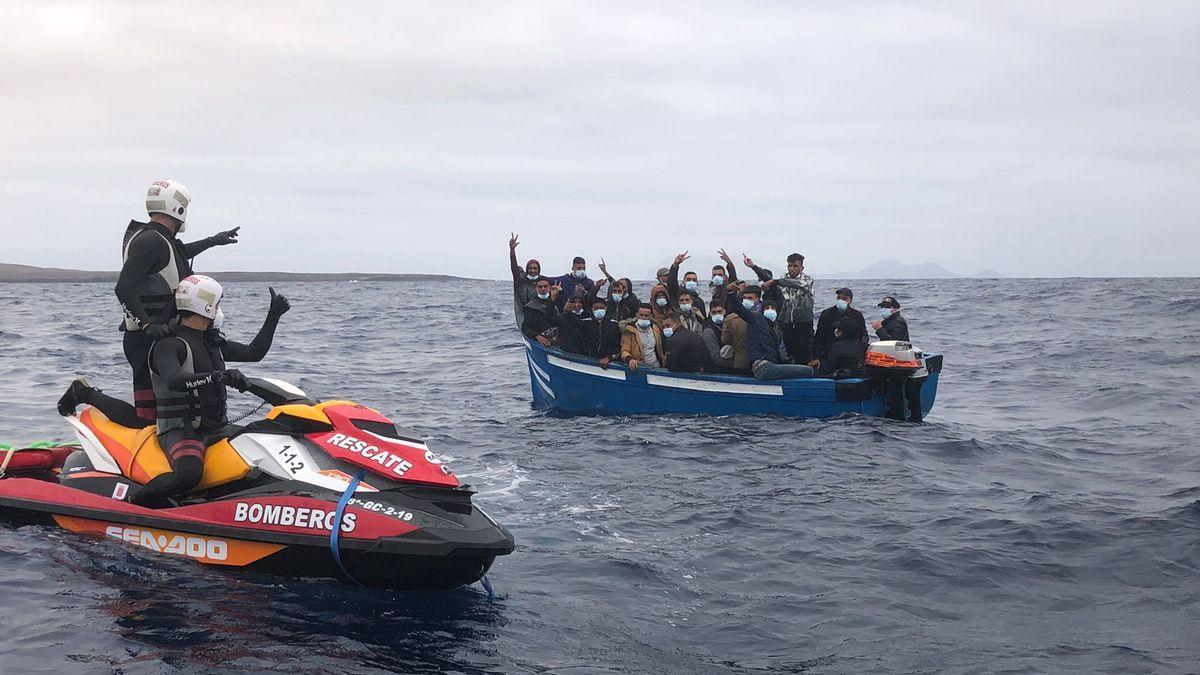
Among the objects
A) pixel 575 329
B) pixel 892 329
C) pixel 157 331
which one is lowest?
pixel 575 329

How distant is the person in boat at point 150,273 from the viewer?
25.3ft

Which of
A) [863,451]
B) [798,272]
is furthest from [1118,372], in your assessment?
[863,451]

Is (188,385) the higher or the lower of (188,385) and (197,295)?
the lower

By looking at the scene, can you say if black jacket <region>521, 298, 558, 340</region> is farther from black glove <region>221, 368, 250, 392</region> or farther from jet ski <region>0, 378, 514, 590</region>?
black glove <region>221, 368, 250, 392</region>

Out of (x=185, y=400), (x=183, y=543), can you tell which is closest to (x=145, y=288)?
(x=185, y=400)

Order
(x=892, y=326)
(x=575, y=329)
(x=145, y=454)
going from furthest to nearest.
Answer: (x=575, y=329), (x=892, y=326), (x=145, y=454)

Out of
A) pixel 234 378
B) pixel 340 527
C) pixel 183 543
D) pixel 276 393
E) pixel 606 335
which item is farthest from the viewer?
pixel 606 335

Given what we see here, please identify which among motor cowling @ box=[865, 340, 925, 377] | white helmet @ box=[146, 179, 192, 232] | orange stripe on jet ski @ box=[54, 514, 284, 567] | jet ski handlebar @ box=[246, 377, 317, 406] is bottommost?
orange stripe on jet ski @ box=[54, 514, 284, 567]

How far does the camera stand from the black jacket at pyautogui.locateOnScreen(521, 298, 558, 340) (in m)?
17.5

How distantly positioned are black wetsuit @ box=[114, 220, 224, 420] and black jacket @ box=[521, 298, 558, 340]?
974 centimetres

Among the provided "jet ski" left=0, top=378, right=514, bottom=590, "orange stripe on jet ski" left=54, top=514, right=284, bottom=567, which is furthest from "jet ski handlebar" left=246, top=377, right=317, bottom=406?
"orange stripe on jet ski" left=54, top=514, right=284, bottom=567

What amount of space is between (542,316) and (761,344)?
4079mm

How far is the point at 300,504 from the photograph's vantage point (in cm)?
703

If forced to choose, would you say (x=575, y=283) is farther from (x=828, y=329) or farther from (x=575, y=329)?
(x=828, y=329)
